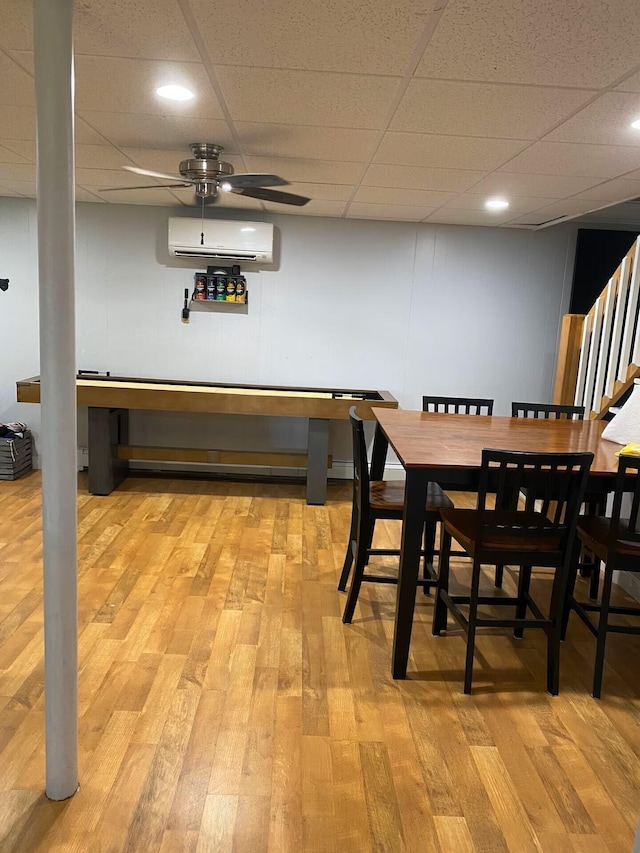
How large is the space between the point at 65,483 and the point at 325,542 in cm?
272

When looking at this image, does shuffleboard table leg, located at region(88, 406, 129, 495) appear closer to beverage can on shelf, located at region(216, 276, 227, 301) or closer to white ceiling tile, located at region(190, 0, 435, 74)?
beverage can on shelf, located at region(216, 276, 227, 301)

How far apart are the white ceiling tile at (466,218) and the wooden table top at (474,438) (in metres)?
1.80

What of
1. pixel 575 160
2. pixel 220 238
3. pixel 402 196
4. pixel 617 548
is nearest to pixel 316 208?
pixel 220 238

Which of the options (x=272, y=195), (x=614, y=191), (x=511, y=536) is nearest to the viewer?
(x=511, y=536)

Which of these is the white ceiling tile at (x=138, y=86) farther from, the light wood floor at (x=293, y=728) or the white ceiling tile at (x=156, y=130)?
the light wood floor at (x=293, y=728)

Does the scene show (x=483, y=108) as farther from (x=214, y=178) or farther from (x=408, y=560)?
(x=408, y=560)

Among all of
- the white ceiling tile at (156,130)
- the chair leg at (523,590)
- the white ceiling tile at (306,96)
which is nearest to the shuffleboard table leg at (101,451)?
the white ceiling tile at (156,130)

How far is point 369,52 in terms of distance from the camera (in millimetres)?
2016

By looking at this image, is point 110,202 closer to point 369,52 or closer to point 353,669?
point 369,52

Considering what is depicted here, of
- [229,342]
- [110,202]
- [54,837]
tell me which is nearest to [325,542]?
[229,342]

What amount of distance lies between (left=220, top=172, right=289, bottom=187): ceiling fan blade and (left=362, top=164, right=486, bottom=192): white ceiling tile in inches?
28.1

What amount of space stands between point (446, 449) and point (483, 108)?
4.56 ft

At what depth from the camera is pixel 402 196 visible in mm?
4324

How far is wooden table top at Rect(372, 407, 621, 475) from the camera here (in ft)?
8.91
